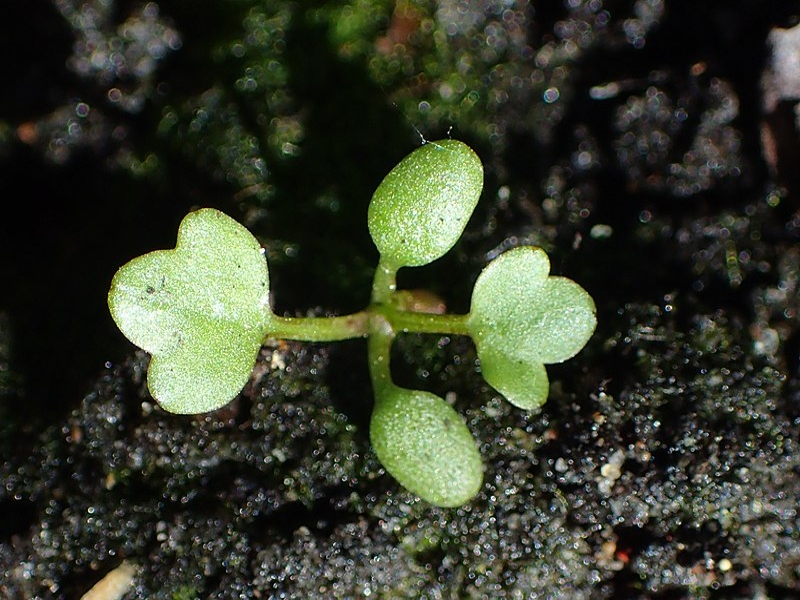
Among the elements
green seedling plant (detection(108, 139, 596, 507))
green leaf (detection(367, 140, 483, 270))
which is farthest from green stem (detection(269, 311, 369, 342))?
green leaf (detection(367, 140, 483, 270))

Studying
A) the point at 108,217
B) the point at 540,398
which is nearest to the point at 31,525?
the point at 108,217

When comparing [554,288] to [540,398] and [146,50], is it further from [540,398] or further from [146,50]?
[146,50]

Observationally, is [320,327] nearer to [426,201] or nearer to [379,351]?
[379,351]

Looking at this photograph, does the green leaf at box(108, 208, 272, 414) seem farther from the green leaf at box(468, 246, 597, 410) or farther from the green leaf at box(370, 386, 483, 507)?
the green leaf at box(468, 246, 597, 410)

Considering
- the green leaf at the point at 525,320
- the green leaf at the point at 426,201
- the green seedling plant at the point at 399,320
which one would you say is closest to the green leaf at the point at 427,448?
the green seedling plant at the point at 399,320

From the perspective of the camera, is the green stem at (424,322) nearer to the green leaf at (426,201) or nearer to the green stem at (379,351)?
the green stem at (379,351)
